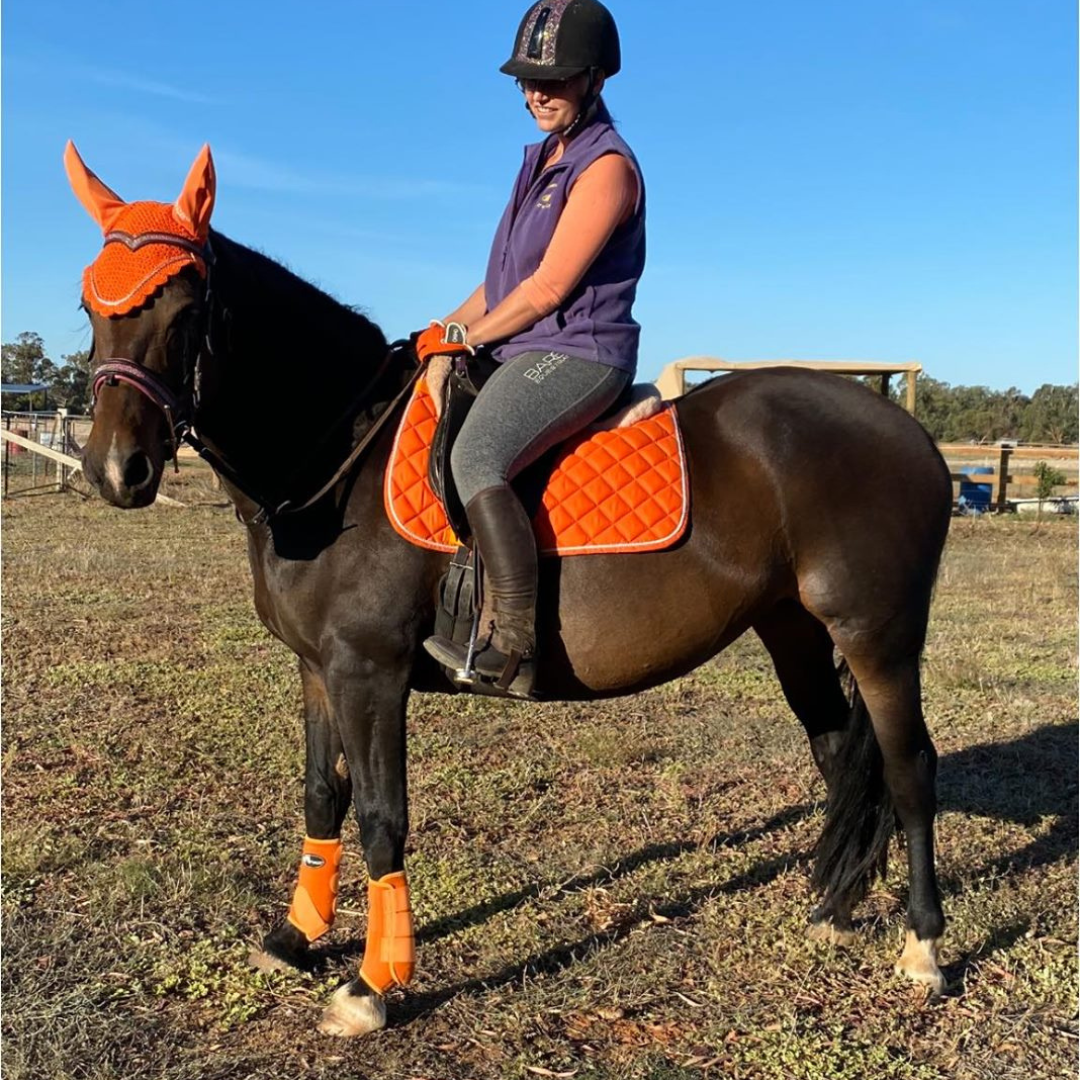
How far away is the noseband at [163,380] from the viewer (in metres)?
2.49

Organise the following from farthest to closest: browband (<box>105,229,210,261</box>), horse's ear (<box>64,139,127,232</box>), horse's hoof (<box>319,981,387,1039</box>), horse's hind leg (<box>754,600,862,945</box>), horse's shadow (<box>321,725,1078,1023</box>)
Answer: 1. horse's hind leg (<box>754,600,862,945</box>)
2. horse's shadow (<box>321,725,1078,1023</box>)
3. horse's hoof (<box>319,981,387,1039</box>)
4. horse's ear (<box>64,139,127,232</box>)
5. browband (<box>105,229,210,261</box>)

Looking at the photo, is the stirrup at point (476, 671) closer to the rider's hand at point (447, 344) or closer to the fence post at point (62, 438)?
the rider's hand at point (447, 344)

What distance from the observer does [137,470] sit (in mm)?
2492

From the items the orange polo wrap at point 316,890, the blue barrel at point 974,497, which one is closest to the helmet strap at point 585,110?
the orange polo wrap at point 316,890

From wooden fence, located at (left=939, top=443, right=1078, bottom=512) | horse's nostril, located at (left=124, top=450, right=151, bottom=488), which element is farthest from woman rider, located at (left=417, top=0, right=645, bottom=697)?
wooden fence, located at (left=939, top=443, right=1078, bottom=512)

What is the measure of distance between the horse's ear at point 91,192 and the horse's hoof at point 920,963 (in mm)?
3567

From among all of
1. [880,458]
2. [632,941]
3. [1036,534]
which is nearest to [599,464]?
[880,458]

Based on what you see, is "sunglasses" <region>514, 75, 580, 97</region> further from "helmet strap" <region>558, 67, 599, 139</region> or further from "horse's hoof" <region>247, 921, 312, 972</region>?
"horse's hoof" <region>247, 921, 312, 972</region>

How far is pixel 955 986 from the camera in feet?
11.1

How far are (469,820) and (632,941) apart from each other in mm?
1229

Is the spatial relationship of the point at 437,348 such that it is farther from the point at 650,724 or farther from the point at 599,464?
the point at 650,724

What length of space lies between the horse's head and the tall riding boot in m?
0.91

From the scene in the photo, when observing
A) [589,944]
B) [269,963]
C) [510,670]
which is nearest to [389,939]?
[269,963]

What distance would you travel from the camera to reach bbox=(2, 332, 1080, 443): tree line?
40.7 meters
